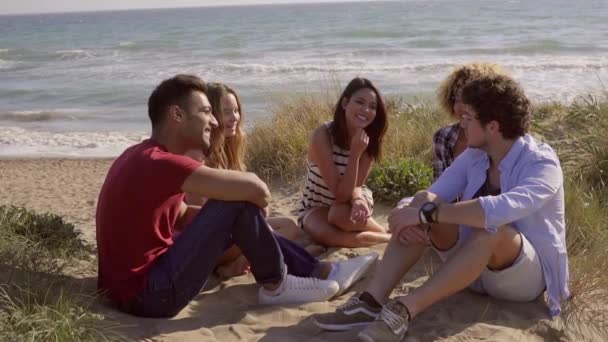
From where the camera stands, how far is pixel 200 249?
3398 mm

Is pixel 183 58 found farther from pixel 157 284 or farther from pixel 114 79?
pixel 157 284

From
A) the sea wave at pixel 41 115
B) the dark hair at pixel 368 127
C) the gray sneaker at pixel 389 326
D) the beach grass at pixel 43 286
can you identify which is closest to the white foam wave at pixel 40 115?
the sea wave at pixel 41 115

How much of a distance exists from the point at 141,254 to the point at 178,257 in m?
0.18

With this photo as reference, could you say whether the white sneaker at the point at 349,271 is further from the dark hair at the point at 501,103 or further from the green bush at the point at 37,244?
the green bush at the point at 37,244

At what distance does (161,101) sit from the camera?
3.48 metres

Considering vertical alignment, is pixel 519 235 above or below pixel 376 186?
above

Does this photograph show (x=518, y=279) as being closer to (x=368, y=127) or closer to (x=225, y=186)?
(x=225, y=186)

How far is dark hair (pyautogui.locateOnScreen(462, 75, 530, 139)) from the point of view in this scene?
3432 mm

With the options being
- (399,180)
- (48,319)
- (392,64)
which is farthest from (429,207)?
(392,64)

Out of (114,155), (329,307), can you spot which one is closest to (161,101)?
(329,307)

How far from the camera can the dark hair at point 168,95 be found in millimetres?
3479

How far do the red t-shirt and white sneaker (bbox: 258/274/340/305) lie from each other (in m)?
0.64

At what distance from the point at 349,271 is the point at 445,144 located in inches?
43.5

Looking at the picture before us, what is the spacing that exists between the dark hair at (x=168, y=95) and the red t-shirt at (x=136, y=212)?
0.17m
